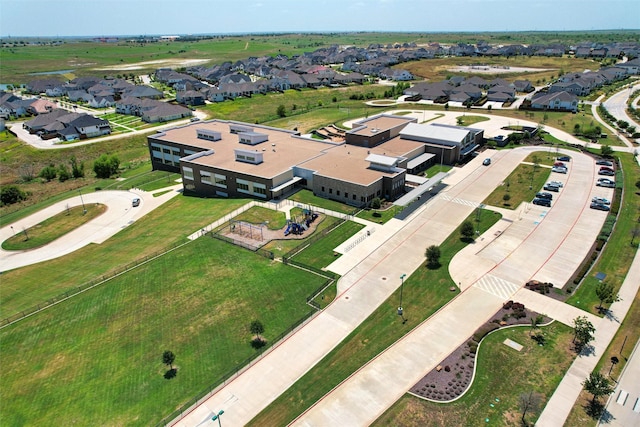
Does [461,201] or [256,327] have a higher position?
[256,327]

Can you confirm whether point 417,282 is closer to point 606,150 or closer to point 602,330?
point 602,330

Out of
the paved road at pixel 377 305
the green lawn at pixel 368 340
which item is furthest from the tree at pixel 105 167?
the green lawn at pixel 368 340

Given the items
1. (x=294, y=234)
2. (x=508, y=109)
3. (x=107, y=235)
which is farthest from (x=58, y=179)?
(x=508, y=109)

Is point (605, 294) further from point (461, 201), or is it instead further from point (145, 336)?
point (145, 336)

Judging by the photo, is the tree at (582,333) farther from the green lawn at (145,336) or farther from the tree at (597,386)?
the green lawn at (145,336)

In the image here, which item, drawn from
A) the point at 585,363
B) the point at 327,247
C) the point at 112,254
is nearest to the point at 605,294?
the point at 585,363

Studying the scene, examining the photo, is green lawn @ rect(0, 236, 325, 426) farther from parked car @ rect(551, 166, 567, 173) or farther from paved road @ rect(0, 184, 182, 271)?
parked car @ rect(551, 166, 567, 173)

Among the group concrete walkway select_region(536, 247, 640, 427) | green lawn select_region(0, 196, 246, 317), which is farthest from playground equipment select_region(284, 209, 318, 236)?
concrete walkway select_region(536, 247, 640, 427)
